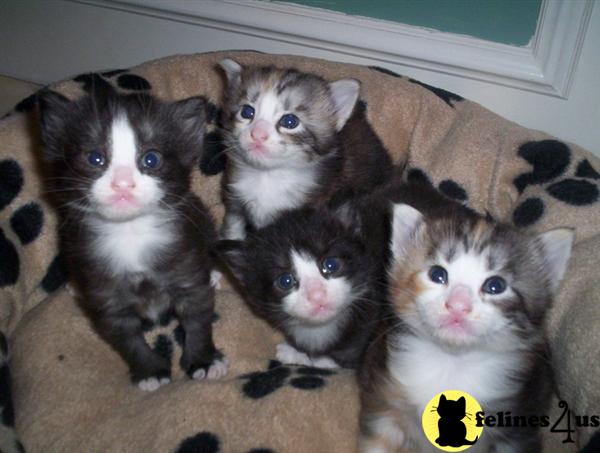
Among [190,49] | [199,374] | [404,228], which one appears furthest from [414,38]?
[199,374]

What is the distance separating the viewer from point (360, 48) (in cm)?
256

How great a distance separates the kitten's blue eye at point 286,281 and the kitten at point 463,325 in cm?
28

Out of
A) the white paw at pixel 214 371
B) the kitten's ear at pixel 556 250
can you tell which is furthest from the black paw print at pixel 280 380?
the kitten's ear at pixel 556 250

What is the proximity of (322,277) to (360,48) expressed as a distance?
4.26 ft

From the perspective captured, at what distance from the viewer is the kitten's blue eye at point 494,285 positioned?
1.28m

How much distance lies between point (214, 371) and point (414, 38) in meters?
1.54

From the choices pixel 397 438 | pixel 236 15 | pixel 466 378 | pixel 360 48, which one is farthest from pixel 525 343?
pixel 236 15

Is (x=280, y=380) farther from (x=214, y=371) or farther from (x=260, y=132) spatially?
(x=260, y=132)

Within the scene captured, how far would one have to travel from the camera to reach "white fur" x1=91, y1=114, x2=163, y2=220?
1.44 m

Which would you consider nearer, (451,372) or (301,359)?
(451,372)

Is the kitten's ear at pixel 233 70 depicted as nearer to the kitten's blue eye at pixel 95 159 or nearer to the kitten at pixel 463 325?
the kitten's blue eye at pixel 95 159

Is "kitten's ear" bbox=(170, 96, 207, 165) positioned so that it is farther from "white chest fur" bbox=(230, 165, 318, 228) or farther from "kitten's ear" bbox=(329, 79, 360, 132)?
"kitten's ear" bbox=(329, 79, 360, 132)

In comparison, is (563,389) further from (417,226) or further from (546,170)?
(546,170)

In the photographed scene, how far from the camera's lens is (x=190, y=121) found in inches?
67.6
